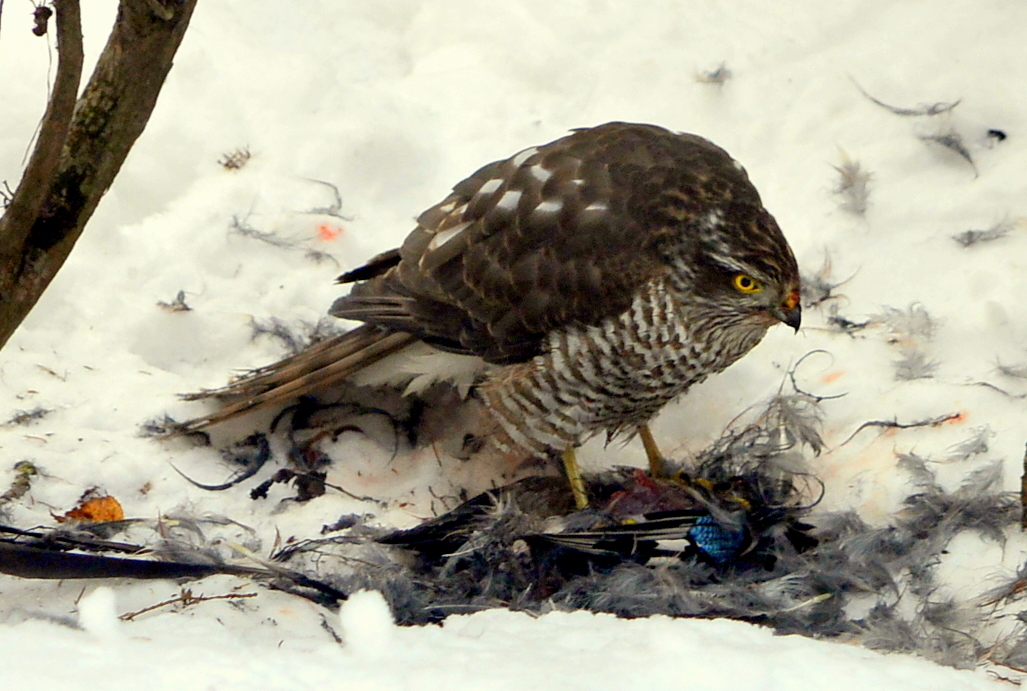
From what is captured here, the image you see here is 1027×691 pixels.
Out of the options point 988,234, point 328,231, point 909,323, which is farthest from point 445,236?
point 988,234

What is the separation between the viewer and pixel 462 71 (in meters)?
3.43

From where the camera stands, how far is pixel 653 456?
8.34ft

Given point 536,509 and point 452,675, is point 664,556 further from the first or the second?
point 452,675

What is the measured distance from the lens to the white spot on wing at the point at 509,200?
2.33m

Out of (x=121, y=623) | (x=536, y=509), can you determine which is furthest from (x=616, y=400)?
(x=121, y=623)

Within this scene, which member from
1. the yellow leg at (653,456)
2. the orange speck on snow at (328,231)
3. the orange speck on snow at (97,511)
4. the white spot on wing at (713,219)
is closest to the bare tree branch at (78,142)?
the orange speck on snow at (97,511)

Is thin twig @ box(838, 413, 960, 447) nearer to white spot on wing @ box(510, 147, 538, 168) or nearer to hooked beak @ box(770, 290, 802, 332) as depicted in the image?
hooked beak @ box(770, 290, 802, 332)

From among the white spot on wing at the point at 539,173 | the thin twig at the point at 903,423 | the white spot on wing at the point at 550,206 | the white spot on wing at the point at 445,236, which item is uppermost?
the white spot on wing at the point at 539,173

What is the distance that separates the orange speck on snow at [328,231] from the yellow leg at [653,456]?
3.42 feet

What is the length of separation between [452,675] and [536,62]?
2474 mm

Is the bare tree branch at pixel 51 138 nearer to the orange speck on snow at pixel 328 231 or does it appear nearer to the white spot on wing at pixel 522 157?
the white spot on wing at pixel 522 157

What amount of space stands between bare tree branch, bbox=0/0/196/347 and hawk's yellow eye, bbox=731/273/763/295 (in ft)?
3.79

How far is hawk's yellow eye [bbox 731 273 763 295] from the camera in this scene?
221 centimetres

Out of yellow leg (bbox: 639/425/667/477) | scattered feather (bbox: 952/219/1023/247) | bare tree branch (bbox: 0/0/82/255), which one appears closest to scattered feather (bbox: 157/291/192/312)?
bare tree branch (bbox: 0/0/82/255)
